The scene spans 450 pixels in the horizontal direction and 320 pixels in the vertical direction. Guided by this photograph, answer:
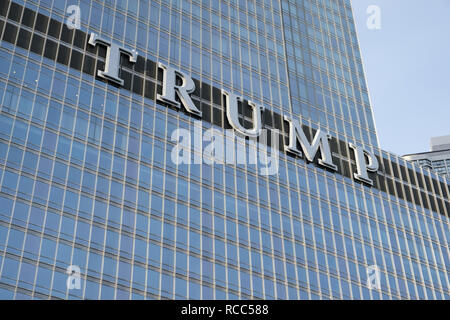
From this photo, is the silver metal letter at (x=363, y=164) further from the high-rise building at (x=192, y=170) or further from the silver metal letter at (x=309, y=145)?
the silver metal letter at (x=309, y=145)

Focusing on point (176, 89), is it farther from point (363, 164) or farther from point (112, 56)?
point (363, 164)

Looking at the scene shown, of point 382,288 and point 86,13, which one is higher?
point 86,13

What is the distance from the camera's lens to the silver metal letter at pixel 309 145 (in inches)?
3757

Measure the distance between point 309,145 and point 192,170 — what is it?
2101cm

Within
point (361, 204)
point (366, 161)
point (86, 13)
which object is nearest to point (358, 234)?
point (361, 204)

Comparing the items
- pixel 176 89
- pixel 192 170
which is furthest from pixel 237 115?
pixel 192 170

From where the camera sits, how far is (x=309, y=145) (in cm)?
9762

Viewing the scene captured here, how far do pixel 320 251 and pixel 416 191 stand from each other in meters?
23.7

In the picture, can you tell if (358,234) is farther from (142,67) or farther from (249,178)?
(142,67)

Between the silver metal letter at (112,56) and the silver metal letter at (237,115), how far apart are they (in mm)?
12160

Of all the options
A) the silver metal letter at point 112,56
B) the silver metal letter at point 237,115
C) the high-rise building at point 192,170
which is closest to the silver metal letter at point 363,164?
the high-rise building at point 192,170

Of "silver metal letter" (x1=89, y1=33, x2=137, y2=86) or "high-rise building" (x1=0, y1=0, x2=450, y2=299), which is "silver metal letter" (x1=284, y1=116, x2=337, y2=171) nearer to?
"high-rise building" (x1=0, y1=0, x2=450, y2=299)

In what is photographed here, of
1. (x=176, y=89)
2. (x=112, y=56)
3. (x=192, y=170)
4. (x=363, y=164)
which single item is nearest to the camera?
(x=192, y=170)

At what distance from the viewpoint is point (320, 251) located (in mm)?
86062
